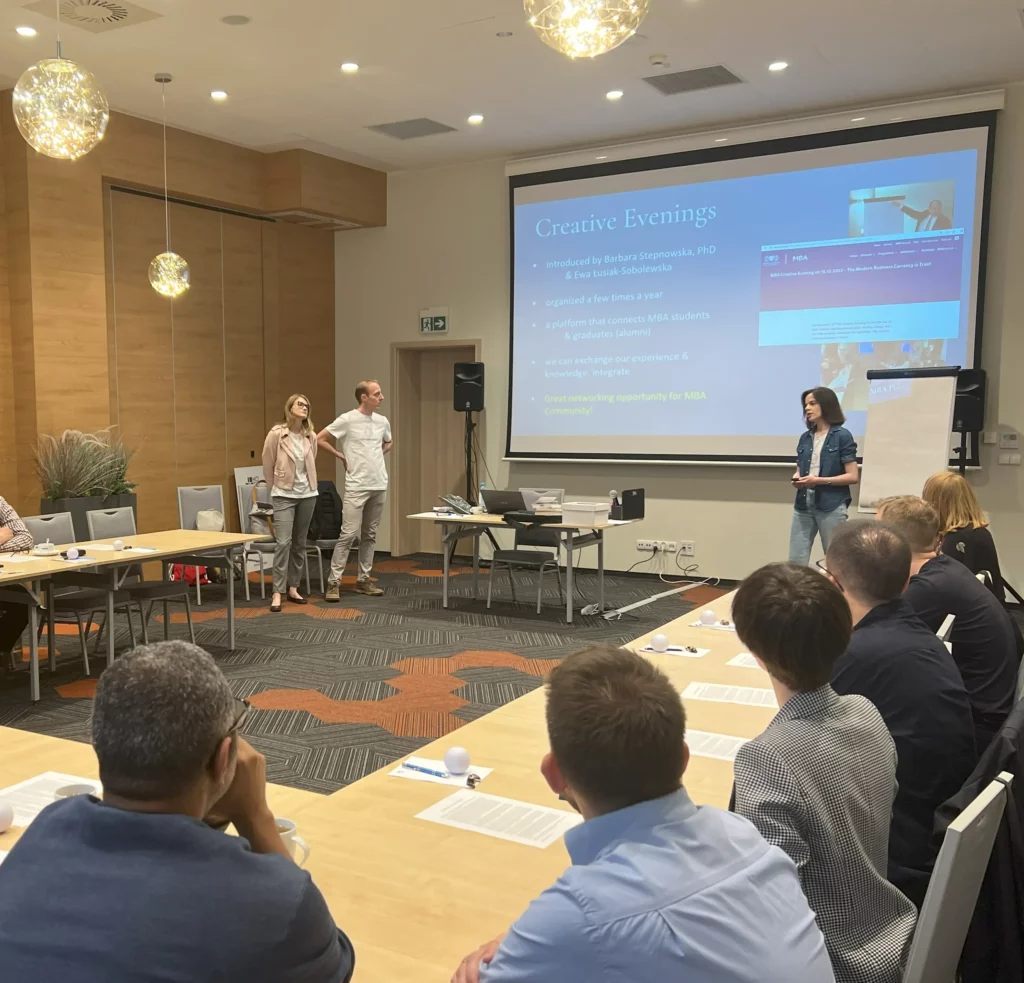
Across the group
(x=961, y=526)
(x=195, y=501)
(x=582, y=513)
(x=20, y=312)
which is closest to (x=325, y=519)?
(x=195, y=501)

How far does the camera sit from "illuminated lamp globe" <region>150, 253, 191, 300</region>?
277 inches

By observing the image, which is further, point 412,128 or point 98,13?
point 412,128

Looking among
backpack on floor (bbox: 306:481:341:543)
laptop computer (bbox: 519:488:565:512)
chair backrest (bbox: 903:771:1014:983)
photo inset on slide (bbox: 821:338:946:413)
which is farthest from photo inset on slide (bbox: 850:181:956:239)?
chair backrest (bbox: 903:771:1014:983)

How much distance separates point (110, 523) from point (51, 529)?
17.6 inches

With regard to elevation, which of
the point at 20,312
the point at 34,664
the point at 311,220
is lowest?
the point at 34,664

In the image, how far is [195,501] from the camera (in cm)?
805

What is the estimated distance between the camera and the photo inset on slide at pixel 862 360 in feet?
23.4

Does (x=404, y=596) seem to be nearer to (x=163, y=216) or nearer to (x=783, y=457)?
(x=783, y=457)

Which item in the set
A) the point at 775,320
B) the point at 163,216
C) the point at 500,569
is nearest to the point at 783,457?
the point at 775,320

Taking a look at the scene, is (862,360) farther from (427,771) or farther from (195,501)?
(427,771)

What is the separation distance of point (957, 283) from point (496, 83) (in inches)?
147

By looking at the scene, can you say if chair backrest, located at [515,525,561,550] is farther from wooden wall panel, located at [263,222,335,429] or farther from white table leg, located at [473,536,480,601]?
wooden wall panel, located at [263,222,335,429]

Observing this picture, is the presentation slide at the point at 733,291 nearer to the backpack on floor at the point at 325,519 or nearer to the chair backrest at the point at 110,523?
the backpack on floor at the point at 325,519

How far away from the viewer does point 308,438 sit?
740 centimetres
